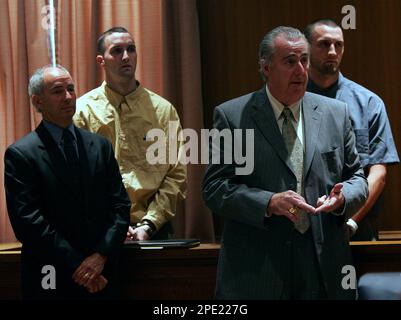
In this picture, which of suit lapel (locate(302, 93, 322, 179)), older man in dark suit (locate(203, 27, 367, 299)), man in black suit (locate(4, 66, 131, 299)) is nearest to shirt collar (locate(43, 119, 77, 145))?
man in black suit (locate(4, 66, 131, 299))

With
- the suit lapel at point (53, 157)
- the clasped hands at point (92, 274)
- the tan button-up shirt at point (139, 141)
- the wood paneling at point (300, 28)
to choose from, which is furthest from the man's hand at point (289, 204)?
the wood paneling at point (300, 28)

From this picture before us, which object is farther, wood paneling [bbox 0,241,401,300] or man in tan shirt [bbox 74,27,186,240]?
man in tan shirt [bbox 74,27,186,240]

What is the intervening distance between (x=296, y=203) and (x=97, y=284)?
96 cm

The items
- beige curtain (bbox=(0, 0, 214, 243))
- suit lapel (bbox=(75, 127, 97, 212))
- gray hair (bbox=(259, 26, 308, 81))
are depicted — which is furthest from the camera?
beige curtain (bbox=(0, 0, 214, 243))

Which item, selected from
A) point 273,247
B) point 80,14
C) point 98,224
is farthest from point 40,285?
point 80,14

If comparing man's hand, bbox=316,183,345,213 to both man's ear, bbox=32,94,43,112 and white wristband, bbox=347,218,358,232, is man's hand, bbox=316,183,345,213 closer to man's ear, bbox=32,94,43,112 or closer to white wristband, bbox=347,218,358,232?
white wristband, bbox=347,218,358,232

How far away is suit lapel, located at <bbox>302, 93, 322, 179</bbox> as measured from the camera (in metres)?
3.04

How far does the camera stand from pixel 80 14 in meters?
4.64

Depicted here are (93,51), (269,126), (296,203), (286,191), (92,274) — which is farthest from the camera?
(93,51)

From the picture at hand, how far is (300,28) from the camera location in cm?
459

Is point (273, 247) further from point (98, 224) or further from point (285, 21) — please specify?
point (285, 21)

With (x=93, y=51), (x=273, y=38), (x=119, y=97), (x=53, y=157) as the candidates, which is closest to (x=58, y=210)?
(x=53, y=157)

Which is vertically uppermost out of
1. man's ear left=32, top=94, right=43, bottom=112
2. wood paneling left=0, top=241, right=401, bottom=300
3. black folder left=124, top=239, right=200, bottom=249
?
man's ear left=32, top=94, right=43, bottom=112

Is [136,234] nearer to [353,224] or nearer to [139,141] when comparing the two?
[139,141]
